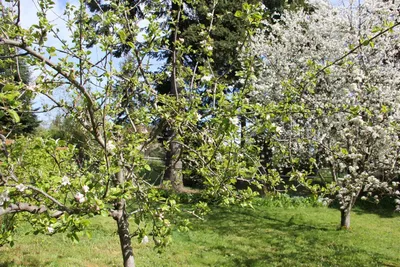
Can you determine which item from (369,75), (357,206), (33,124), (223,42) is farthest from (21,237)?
(33,124)

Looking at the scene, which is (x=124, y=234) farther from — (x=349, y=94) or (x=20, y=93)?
(x=349, y=94)

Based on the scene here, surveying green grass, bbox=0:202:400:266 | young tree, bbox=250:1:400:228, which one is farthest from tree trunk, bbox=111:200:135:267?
young tree, bbox=250:1:400:228

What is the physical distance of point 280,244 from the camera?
25.1 ft

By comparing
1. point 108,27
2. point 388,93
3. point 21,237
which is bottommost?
point 21,237

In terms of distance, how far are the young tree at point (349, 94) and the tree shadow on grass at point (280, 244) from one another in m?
1.06

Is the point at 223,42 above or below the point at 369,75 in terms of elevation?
above

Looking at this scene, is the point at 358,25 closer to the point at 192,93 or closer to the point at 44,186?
the point at 192,93

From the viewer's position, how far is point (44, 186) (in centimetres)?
239

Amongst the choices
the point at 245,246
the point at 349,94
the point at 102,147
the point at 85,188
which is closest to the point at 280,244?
the point at 245,246

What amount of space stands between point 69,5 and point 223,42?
35.8ft

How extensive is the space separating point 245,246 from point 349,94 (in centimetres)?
435

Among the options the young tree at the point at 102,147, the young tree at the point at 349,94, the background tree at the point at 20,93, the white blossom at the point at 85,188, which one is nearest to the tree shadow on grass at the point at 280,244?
the young tree at the point at 349,94

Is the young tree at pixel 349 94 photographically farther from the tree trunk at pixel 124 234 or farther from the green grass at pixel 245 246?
the tree trunk at pixel 124 234

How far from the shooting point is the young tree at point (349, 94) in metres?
7.31
